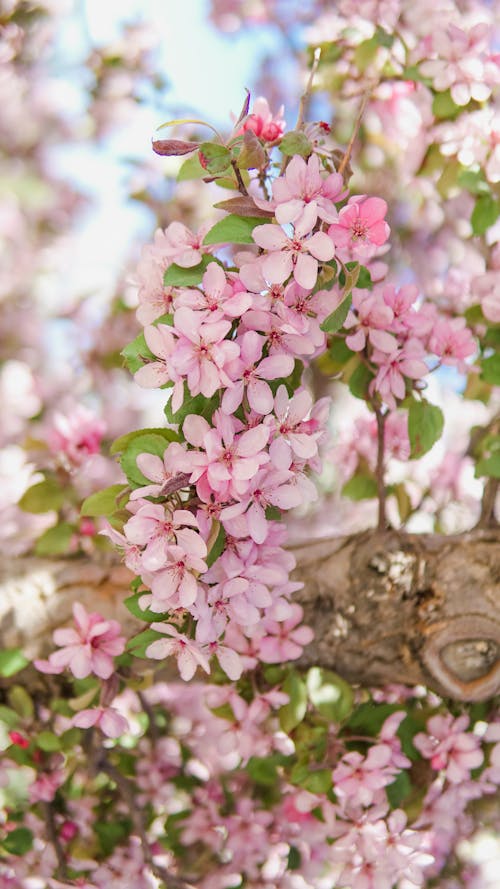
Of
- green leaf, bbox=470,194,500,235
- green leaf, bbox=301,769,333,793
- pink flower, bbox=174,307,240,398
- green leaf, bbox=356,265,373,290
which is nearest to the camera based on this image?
pink flower, bbox=174,307,240,398

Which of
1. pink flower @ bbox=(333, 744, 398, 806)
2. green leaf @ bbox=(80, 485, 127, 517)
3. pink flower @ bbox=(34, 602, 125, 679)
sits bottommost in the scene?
pink flower @ bbox=(333, 744, 398, 806)

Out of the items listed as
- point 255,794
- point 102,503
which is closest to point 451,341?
point 102,503

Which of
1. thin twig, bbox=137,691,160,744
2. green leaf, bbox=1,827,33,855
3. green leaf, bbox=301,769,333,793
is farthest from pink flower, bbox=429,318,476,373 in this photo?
green leaf, bbox=1,827,33,855

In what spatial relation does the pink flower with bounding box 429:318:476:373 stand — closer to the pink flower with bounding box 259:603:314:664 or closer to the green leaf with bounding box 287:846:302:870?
the pink flower with bounding box 259:603:314:664

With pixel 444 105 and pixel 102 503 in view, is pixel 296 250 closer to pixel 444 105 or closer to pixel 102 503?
pixel 102 503

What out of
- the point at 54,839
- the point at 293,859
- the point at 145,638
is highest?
the point at 145,638

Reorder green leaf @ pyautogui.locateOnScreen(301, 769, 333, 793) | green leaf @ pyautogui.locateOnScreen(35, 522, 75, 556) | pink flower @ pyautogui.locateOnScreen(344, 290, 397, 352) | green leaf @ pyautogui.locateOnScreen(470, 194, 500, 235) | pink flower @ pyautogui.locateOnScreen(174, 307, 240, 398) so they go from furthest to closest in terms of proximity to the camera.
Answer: green leaf @ pyautogui.locateOnScreen(35, 522, 75, 556), green leaf @ pyautogui.locateOnScreen(470, 194, 500, 235), green leaf @ pyautogui.locateOnScreen(301, 769, 333, 793), pink flower @ pyautogui.locateOnScreen(344, 290, 397, 352), pink flower @ pyautogui.locateOnScreen(174, 307, 240, 398)

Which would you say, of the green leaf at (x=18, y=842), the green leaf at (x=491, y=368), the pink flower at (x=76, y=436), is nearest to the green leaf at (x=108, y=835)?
the green leaf at (x=18, y=842)
